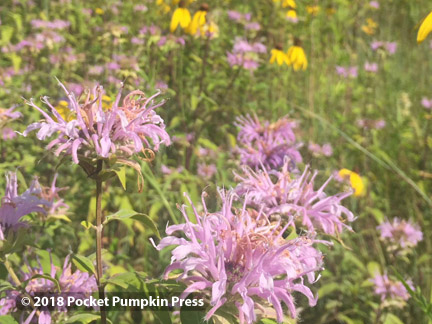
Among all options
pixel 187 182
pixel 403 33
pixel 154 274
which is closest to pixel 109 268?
pixel 154 274

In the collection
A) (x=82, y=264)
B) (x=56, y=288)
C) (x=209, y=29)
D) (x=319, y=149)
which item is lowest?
(x=319, y=149)

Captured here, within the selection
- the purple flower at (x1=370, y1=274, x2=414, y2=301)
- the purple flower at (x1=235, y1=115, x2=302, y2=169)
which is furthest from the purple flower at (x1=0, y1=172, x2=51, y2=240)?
the purple flower at (x1=370, y1=274, x2=414, y2=301)

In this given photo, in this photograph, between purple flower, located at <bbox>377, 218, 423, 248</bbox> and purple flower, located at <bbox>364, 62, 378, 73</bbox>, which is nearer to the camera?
purple flower, located at <bbox>377, 218, 423, 248</bbox>

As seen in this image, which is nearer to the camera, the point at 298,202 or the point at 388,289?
the point at 298,202

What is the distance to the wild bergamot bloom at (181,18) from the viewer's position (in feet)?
7.20

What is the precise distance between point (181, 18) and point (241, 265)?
169 cm

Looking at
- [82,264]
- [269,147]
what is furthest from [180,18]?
[82,264]

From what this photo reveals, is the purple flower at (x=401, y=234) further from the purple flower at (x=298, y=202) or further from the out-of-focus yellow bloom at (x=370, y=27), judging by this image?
the out-of-focus yellow bloom at (x=370, y=27)

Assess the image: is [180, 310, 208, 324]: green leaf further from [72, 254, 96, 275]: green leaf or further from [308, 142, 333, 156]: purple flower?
[308, 142, 333, 156]: purple flower

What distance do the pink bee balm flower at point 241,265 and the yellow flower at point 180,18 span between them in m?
1.55

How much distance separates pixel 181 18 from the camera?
222 centimetres

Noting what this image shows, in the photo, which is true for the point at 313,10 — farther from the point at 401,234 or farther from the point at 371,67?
the point at 401,234

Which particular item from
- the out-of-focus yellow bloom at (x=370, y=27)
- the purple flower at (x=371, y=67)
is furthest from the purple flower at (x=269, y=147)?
the out-of-focus yellow bloom at (x=370, y=27)

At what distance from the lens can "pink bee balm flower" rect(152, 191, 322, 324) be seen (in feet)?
2.37
